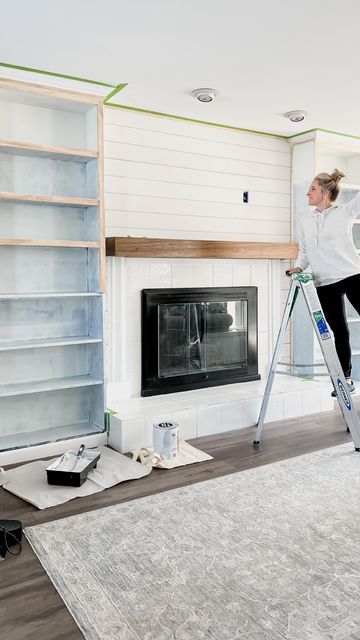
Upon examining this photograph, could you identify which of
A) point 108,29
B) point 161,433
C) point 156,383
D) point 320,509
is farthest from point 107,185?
point 320,509

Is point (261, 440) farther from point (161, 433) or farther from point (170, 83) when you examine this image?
point (170, 83)

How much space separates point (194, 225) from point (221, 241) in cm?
28

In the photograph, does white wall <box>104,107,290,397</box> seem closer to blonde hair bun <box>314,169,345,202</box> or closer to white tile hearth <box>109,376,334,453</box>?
white tile hearth <box>109,376,334,453</box>

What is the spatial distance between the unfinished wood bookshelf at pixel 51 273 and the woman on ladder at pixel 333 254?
1457 millimetres

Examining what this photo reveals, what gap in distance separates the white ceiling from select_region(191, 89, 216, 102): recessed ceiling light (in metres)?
0.05

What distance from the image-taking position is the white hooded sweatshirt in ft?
11.6

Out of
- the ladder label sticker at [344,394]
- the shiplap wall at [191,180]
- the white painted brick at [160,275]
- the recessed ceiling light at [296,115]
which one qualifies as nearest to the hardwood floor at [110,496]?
the ladder label sticker at [344,394]

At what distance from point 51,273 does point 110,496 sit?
158 centimetres

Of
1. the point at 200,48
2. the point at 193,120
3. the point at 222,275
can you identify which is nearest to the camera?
the point at 200,48

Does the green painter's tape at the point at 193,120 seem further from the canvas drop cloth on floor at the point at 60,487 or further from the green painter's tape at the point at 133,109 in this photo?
the canvas drop cloth on floor at the point at 60,487

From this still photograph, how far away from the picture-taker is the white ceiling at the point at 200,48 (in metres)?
2.45

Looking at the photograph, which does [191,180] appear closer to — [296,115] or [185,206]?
[185,206]

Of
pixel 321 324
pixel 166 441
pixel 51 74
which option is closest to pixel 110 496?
pixel 166 441

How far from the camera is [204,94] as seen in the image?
139 inches
